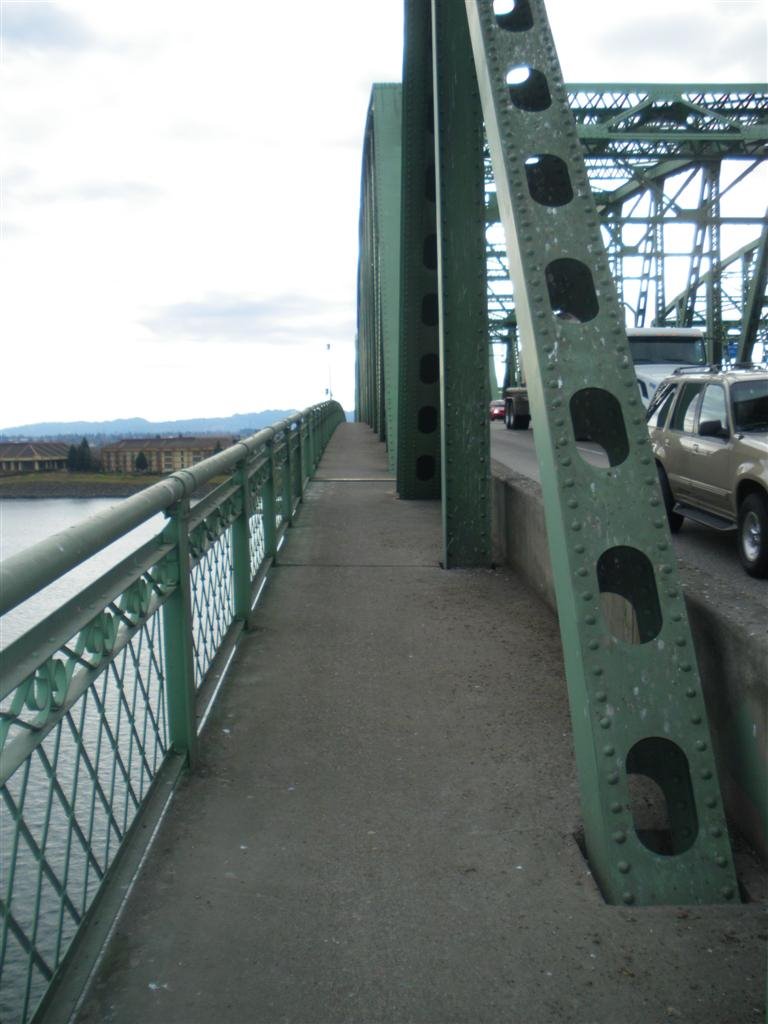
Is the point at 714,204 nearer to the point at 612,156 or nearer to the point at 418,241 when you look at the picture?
the point at 612,156

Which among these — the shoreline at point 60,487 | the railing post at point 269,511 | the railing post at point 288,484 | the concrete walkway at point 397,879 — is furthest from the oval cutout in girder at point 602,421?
the railing post at point 288,484

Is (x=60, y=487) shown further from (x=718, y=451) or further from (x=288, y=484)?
(x=718, y=451)

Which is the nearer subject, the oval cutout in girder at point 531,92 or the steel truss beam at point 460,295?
the oval cutout in girder at point 531,92

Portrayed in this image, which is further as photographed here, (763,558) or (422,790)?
(763,558)

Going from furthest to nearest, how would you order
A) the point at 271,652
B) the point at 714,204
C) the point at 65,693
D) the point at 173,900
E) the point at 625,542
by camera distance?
the point at 714,204 < the point at 271,652 < the point at 625,542 < the point at 173,900 < the point at 65,693

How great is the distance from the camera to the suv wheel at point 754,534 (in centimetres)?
900

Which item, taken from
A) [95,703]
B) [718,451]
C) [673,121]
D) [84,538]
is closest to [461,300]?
[718,451]

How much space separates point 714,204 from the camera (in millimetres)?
32688

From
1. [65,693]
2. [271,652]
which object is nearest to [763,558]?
[271,652]

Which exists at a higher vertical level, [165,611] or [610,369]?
[610,369]

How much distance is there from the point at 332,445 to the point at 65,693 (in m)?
25.8

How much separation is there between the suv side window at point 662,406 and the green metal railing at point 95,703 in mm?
6692

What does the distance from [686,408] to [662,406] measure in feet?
2.14

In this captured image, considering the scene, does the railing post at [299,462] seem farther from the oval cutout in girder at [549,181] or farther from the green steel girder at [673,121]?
the green steel girder at [673,121]
